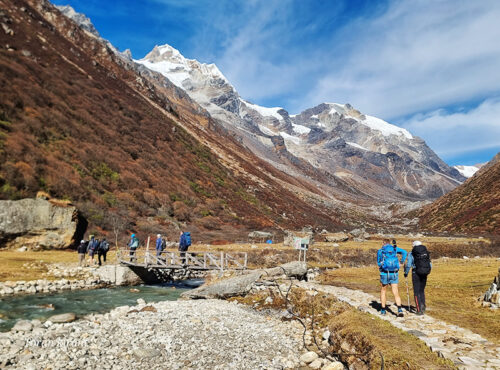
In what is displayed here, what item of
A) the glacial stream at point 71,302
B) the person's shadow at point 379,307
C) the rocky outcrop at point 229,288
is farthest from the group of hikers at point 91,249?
the person's shadow at point 379,307

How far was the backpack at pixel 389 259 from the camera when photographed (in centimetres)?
1109

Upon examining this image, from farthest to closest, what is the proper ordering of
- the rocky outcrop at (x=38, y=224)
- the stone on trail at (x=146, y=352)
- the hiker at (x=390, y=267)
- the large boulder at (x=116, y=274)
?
the rocky outcrop at (x=38, y=224) → the large boulder at (x=116, y=274) → the hiker at (x=390, y=267) → the stone on trail at (x=146, y=352)

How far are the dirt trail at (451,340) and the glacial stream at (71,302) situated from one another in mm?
13214

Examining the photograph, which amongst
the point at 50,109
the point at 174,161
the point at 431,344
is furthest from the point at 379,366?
the point at 174,161

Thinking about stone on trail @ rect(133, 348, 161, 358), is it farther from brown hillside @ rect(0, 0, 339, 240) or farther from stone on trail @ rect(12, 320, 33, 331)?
brown hillside @ rect(0, 0, 339, 240)

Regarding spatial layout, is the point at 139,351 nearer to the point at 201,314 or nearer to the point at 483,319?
the point at 201,314

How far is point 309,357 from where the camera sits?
937cm

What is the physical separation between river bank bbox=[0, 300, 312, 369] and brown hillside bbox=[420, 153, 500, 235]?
72486mm

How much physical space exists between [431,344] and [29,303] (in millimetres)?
17800

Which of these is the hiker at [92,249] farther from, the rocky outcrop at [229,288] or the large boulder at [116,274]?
the rocky outcrop at [229,288]

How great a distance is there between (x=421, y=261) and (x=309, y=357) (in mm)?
5100

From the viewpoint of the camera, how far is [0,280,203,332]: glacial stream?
46.3 ft

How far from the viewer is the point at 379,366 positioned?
7.12m

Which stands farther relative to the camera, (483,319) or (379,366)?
(483,319)
